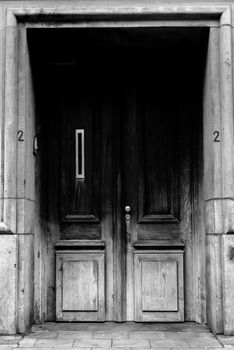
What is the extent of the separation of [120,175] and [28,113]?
48.8 inches

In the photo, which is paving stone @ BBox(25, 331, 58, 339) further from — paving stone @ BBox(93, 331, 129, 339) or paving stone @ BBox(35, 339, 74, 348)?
paving stone @ BBox(93, 331, 129, 339)

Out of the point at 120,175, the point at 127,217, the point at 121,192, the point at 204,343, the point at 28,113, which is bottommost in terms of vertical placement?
the point at 204,343

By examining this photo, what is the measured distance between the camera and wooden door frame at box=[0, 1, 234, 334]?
5285 millimetres

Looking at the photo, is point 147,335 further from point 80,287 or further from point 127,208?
point 127,208

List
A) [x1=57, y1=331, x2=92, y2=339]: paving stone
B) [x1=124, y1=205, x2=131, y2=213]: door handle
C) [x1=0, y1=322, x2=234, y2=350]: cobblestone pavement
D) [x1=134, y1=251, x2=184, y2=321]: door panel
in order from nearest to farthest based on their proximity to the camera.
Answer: [x1=0, y1=322, x2=234, y2=350]: cobblestone pavement < [x1=57, y1=331, x2=92, y2=339]: paving stone < [x1=134, y1=251, x2=184, y2=321]: door panel < [x1=124, y1=205, x2=131, y2=213]: door handle

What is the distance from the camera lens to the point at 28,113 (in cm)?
554

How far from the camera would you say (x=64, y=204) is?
240 inches

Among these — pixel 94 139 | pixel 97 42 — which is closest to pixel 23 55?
pixel 97 42

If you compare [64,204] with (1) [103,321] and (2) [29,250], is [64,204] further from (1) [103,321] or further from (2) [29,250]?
(1) [103,321]

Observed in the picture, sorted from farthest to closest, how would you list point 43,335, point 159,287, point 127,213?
point 127,213 → point 159,287 → point 43,335

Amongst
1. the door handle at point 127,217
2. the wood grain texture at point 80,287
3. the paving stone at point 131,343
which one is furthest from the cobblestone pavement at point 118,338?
the door handle at point 127,217

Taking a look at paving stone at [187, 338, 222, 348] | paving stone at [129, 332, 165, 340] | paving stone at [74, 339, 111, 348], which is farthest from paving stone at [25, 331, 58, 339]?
paving stone at [187, 338, 222, 348]

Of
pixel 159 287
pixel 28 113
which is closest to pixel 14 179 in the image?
pixel 28 113

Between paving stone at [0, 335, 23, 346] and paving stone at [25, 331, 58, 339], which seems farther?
paving stone at [25, 331, 58, 339]
